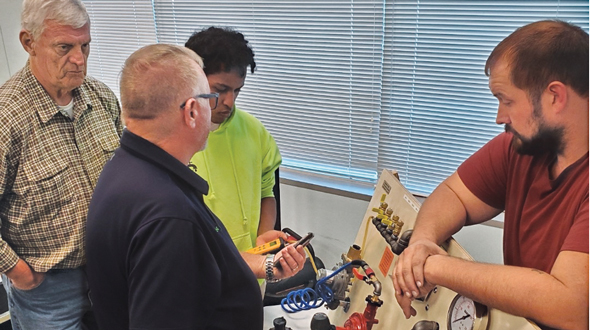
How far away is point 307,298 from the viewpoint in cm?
165

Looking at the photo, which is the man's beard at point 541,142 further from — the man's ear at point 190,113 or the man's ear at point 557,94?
the man's ear at point 190,113

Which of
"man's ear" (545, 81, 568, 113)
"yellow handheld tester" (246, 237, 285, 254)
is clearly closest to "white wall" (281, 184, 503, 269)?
"yellow handheld tester" (246, 237, 285, 254)

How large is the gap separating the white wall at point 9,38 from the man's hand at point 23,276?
2.07 m

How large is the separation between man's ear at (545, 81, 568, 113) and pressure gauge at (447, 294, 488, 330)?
45 cm

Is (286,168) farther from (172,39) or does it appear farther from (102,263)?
(102,263)

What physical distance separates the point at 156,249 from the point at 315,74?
1522 millimetres

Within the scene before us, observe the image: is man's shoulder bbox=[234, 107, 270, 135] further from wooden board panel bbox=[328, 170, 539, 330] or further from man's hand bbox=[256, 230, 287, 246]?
wooden board panel bbox=[328, 170, 539, 330]

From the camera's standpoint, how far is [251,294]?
3.87 feet

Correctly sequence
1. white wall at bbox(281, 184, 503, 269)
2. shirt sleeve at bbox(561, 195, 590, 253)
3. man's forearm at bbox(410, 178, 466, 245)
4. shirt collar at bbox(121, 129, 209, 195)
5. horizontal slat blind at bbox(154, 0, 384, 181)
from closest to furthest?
1. shirt sleeve at bbox(561, 195, 590, 253)
2. shirt collar at bbox(121, 129, 209, 195)
3. man's forearm at bbox(410, 178, 466, 245)
4. horizontal slat blind at bbox(154, 0, 384, 181)
5. white wall at bbox(281, 184, 503, 269)

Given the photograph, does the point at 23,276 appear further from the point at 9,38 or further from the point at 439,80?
the point at 9,38

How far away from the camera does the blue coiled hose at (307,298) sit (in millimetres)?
1547

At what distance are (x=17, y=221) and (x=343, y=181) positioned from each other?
1.43m

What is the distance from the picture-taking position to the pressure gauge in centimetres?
101

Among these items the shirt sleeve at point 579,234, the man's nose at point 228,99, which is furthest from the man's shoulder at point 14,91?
the shirt sleeve at point 579,234
